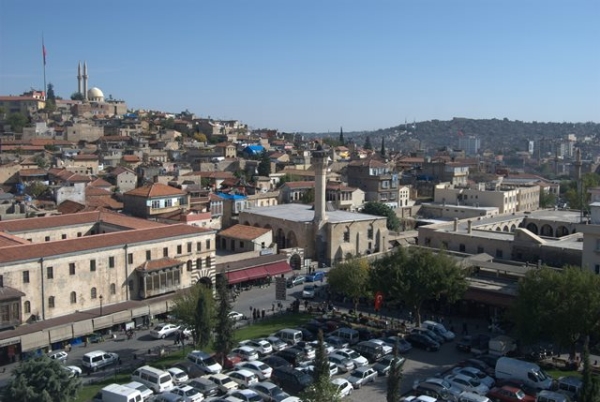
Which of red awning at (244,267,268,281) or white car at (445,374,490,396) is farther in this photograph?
red awning at (244,267,268,281)

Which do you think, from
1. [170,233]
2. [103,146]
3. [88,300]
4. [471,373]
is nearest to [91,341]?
[88,300]

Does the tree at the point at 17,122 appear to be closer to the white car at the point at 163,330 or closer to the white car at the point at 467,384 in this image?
the white car at the point at 163,330

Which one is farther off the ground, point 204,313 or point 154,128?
point 154,128

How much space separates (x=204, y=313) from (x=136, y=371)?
374 centimetres

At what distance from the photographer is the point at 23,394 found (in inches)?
805

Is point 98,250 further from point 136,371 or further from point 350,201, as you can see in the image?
point 350,201

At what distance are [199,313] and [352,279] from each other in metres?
10.5

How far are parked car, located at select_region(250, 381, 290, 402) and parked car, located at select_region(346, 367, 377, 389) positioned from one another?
2.84m

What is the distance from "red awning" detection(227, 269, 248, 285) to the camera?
134 feet

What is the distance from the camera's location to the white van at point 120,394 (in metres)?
22.6

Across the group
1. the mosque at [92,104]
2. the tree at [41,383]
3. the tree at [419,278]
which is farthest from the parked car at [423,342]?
the mosque at [92,104]

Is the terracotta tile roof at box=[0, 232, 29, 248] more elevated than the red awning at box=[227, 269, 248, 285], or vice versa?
the terracotta tile roof at box=[0, 232, 29, 248]

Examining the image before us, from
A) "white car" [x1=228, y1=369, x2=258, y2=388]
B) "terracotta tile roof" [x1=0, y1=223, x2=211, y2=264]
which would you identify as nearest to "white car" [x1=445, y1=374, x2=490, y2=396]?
"white car" [x1=228, y1=369, x2=258, y2=388]

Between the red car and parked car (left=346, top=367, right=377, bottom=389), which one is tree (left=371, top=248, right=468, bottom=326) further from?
the red car
